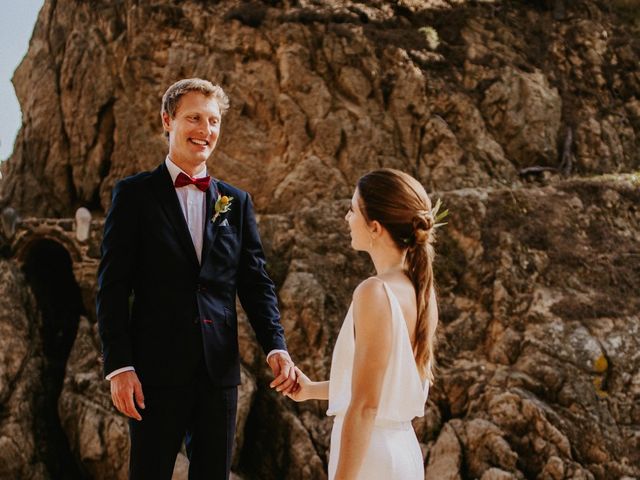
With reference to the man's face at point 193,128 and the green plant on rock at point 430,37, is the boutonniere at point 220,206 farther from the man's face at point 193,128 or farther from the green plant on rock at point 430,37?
the green plant on rock at point 430,37

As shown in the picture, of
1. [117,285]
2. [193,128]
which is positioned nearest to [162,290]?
[117,285]

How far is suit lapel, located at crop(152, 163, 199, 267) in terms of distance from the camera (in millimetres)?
3375

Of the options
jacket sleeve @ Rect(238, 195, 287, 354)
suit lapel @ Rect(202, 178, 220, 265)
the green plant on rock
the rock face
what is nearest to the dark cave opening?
the rock face

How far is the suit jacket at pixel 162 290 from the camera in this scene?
327 cm

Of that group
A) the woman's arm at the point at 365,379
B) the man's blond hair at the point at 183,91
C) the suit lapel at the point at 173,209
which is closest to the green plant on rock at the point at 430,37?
the man's blond hair at the point at 183,91

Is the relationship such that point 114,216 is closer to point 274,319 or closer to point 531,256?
point 274,319

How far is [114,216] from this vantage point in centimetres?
337

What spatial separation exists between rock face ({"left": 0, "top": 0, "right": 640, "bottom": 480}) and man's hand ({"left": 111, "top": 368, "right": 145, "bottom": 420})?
771cm

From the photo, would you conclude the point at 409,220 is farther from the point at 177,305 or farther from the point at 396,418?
the point at 177,305

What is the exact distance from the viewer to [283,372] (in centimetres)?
353

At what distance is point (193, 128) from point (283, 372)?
1.25m

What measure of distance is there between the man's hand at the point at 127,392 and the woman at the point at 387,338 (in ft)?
2.88

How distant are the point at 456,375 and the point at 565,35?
10542 millimetres

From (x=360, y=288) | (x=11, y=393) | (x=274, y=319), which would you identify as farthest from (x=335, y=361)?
(x=11, y=393)
